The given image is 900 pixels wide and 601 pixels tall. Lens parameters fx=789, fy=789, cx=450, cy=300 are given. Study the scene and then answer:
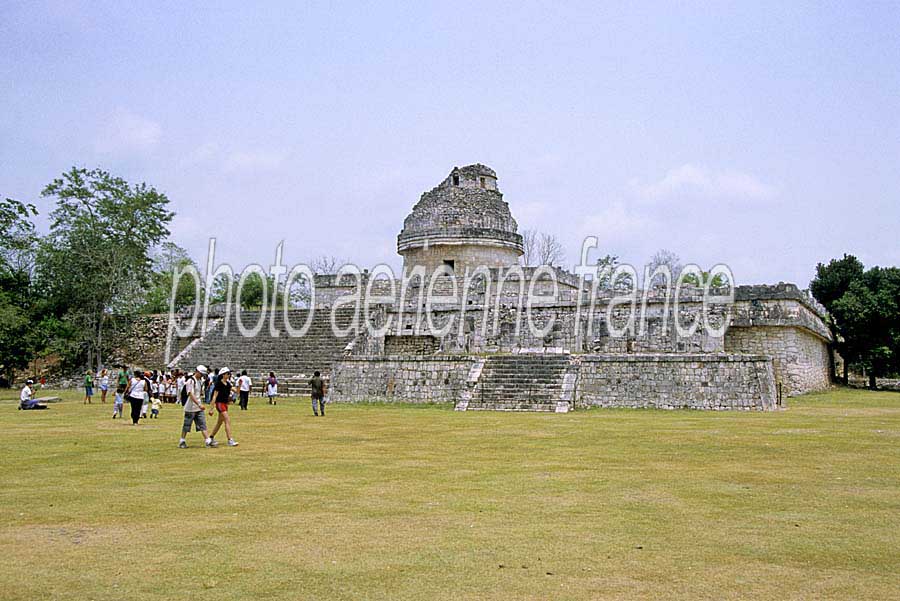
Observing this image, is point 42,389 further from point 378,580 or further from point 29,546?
point 378,580

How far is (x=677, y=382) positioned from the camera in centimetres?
1784

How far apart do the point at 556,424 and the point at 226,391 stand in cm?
604

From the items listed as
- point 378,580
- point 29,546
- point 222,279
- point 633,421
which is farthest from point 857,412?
point 222,279

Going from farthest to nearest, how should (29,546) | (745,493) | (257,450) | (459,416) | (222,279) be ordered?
(222,279) < (459,416) < (257,450) < (745,493) < (29,546)

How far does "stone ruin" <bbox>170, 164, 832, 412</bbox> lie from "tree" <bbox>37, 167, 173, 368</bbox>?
4947 millimetres

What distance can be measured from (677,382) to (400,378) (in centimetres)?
688

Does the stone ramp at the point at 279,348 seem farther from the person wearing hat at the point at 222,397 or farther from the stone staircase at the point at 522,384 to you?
the person wearing hat at the point at 222,397

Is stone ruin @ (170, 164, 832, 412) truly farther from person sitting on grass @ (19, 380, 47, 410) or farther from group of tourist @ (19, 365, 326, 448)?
person sitting on grass @ (19, 380, 47, 410)

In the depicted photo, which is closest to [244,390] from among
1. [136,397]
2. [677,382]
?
[136,397]

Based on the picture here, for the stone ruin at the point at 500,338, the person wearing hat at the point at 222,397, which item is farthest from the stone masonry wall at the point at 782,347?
the person wearing hat at the point at 222,397

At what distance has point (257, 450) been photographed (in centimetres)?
1051

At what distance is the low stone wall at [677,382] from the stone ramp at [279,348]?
829 centimetres

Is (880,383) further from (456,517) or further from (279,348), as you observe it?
(456,517)

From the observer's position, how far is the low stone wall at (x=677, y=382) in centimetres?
1719
